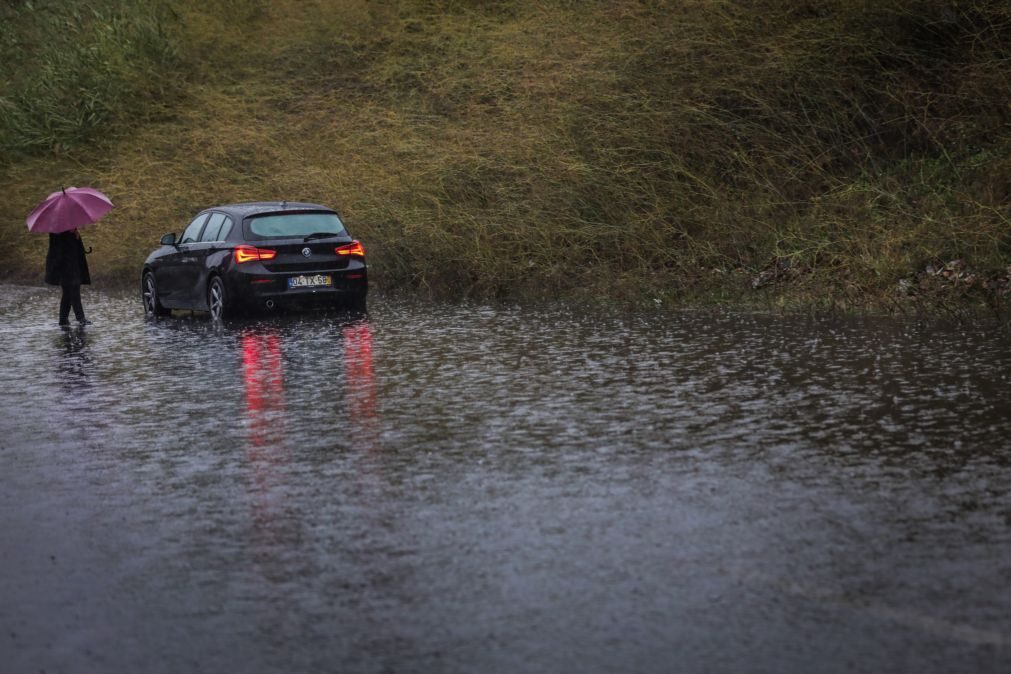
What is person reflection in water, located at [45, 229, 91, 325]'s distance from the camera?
21.0m

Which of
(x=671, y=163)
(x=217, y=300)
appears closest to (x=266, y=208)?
(x=217, y=300)

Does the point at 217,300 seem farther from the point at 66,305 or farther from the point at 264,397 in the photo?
the point at 264,397

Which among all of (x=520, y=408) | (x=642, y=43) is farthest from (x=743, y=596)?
(x=642, y=43)

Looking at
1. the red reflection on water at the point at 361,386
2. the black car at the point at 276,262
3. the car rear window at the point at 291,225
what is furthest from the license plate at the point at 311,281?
the red reflection on water at the point at 361,386

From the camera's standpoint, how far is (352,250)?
67.9 feet

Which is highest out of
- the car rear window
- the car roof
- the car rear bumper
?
the car roof

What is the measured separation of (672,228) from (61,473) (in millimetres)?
12040

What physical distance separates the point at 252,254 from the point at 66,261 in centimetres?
279

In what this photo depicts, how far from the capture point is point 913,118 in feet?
70.5

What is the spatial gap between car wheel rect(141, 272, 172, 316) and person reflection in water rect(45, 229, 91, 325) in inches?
42.2

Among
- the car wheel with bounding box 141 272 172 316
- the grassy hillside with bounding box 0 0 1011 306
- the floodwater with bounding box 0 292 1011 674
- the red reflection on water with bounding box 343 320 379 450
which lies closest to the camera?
the floodwater with bounding box 0 292 1011 674

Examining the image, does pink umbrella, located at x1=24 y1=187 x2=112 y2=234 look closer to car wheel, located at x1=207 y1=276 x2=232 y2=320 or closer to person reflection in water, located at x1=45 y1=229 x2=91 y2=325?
person reflection in water, located at x1=45 y1=229 x2=91 y2=325

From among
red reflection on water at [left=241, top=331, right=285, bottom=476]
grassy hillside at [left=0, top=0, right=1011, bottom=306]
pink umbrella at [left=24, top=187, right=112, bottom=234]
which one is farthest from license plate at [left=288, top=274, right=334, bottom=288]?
pink umbrella at [left=24, top=187, right=112, bottom=234]

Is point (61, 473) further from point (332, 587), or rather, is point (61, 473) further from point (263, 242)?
point (263, 242)
